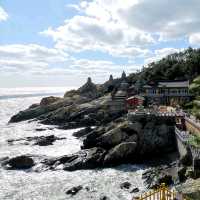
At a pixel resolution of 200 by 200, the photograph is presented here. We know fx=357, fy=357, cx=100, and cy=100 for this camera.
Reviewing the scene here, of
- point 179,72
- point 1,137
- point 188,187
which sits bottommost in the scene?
point 1,137

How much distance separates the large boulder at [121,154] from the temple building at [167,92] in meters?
44.2

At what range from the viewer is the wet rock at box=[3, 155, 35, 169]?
6026cm

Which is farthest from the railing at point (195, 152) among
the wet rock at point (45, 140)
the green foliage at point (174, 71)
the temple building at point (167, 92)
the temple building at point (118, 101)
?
the green foliage at point (174, 71)

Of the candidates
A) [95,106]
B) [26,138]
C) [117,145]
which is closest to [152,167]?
[117,145]

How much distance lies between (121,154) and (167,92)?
51.7 meters

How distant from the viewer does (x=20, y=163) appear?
60781mm

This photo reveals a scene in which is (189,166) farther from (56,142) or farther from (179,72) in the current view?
(179,72)

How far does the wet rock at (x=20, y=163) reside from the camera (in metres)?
60.3

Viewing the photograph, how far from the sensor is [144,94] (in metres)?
109

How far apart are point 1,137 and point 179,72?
239 feet

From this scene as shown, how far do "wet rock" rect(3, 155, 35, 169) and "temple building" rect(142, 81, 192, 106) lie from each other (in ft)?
169

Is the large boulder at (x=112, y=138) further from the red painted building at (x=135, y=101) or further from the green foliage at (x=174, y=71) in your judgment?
the green foliage at (x=174, y=71)

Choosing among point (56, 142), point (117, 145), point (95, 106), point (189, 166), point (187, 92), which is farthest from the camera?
point (95, 106)

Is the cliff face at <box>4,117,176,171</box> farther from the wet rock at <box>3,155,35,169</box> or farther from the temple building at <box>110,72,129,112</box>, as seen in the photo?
the temple building at <box>110,72,129,112</box>
